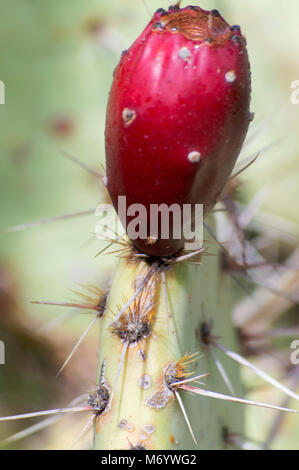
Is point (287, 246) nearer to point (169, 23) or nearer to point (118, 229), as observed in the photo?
point (118, 229)

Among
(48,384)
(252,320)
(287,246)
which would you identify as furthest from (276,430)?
(287,246)

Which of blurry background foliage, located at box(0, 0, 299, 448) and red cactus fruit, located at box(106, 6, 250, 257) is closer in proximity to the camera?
red cactus fruit, located at box(106, 6, 250, 257)

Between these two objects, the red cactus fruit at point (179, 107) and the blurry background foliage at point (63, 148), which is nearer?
the red cactus fruit at point (179, 107)

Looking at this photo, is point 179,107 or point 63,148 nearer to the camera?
point 179,107

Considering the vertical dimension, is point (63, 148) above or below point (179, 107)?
above
